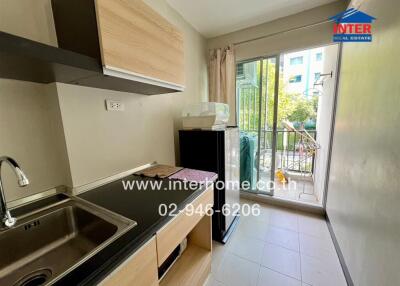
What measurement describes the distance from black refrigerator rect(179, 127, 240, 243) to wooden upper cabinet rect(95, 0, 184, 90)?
0.64 meters

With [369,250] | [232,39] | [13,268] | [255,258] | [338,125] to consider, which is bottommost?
[255,258]

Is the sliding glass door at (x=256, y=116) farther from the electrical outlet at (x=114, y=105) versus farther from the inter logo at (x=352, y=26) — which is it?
the electrical outlet at (x=114, y=105)

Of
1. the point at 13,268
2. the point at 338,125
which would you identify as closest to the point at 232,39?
the point at 338,125

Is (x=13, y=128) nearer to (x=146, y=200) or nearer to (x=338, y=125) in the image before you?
(x=146, y=200)

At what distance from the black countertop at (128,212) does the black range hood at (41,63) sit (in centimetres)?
70

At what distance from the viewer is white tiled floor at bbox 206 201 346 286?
1402 millimetres

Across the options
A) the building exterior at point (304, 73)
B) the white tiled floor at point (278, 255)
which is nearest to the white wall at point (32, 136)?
the white tiled floor at point (278, 255)

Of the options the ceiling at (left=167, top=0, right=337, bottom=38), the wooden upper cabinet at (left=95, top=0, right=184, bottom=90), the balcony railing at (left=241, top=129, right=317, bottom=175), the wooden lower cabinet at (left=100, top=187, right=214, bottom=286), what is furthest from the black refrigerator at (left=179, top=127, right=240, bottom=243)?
the balcony railing at (left=241, top=129, right=317, bottom=175)

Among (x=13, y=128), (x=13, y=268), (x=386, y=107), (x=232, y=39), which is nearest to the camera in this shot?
(x=13, y=268)

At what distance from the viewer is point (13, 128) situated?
2.82ft

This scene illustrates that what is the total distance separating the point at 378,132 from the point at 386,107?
0.15 meters

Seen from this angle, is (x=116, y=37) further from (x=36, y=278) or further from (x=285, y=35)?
(x=285, y=35)

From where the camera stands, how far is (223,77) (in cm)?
244

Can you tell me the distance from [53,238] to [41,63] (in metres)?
0.86
